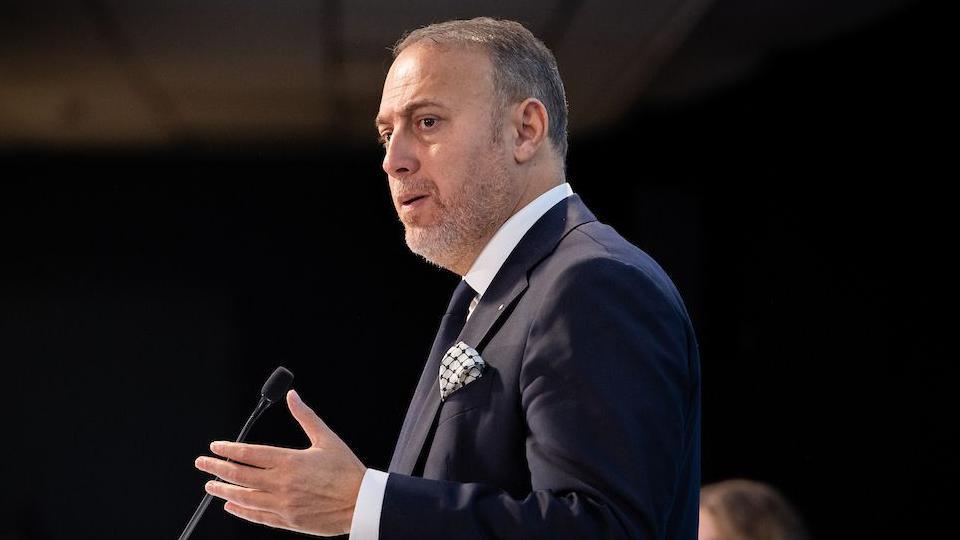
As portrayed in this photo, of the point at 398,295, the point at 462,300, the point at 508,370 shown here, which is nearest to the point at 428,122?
the point at 462,300

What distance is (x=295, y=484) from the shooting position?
0.98m

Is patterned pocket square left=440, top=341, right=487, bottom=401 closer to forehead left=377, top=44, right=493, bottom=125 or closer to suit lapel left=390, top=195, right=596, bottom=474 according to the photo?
suit lapel left=390, top=195, right=596, bottom=474

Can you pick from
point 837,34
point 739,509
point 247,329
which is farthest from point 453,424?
point 837,34

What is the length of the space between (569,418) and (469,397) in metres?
0.15

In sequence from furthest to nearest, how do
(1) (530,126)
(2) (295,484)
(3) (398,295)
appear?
(3) (398,295) < (1) (530,126) < (2) (295,484)

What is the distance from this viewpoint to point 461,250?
131 cm

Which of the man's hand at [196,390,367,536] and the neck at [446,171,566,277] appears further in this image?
the neck at [446,171,566,277]

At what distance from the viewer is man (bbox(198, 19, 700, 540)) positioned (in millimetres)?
977

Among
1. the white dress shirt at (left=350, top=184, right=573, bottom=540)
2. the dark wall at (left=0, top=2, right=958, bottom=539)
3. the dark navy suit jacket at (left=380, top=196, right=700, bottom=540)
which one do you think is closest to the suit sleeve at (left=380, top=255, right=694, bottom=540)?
the dark navy suit jacket at (left=380, top=196, right=700, bottom=540)

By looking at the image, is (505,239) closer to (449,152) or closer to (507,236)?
(507,236)

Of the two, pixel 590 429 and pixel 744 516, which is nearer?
pixel 590 429

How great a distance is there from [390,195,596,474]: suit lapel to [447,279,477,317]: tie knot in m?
0.10

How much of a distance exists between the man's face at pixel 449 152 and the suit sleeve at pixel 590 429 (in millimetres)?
246

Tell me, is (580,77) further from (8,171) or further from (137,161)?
(8,171)
